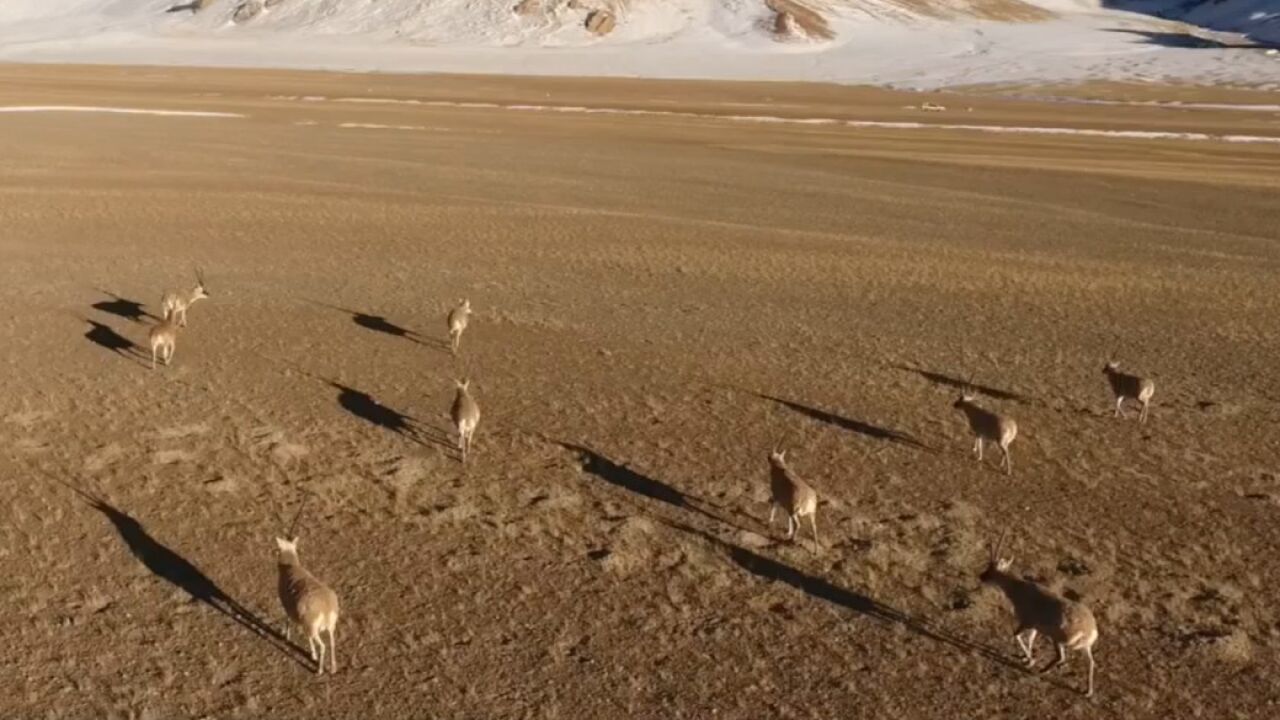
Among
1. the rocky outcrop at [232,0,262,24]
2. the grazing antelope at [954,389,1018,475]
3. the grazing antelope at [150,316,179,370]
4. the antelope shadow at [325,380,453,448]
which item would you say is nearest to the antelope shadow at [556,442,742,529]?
the antelope shadow at [325,380,453,448]

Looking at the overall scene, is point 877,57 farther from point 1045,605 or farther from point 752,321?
point 1045,605

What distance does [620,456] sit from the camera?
1195cm

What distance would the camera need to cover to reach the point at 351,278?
1934cm

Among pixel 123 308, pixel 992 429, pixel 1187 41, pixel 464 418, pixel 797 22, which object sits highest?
pixel 464 418

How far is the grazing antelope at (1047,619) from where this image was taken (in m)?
7.87

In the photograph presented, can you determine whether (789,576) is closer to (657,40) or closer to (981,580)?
A: (981,580)

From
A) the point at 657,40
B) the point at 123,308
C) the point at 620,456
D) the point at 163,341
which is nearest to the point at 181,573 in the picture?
the point at 620,456

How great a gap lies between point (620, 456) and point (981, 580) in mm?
4017

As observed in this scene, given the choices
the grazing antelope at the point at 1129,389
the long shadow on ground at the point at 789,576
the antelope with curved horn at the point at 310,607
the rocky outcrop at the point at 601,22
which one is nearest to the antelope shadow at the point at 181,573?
the antelope with curved horn at the point at 310,607

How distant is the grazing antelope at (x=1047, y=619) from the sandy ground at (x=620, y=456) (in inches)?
9.8

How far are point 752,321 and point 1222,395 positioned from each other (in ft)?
20.1

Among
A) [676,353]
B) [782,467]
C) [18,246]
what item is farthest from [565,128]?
[782,467]

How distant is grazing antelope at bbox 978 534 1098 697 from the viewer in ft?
25.8

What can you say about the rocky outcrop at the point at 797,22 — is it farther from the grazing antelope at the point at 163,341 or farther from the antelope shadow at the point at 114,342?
the grazing antelope at the point at 163,341
